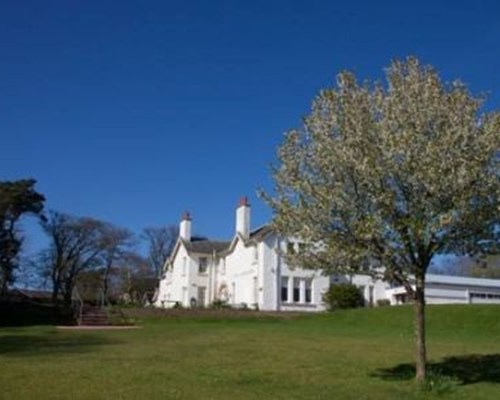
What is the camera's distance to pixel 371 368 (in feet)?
69.5

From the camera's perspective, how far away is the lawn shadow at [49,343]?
2644 cm

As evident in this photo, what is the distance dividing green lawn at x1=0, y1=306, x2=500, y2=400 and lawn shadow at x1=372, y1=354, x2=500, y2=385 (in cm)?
3

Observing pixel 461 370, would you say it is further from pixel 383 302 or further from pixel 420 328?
pixel 383 302

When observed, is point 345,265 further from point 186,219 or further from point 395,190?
point 186,219

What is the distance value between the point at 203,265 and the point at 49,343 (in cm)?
4499

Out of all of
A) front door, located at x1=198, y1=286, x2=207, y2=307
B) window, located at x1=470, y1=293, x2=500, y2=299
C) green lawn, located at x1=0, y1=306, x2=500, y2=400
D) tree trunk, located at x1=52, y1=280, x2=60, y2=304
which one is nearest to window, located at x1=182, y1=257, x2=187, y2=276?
front door, located at x1=198, y1=286, x2=207, y2=307

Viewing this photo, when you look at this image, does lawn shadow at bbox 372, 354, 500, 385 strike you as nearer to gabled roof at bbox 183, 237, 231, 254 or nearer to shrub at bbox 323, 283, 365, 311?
shrub at bbox 323, 283, 365, 311

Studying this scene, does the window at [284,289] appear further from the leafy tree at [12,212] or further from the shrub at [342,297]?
the leafy tree at [12,212]

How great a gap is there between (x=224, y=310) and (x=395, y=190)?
40.7 meters

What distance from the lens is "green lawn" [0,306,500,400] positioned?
16.8 m

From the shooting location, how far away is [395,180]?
57.4ft

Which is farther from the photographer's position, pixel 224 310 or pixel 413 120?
pixel 224 310

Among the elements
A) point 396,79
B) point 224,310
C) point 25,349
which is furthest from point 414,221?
point 224,310

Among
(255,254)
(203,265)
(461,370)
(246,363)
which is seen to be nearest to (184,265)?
(203,265)
